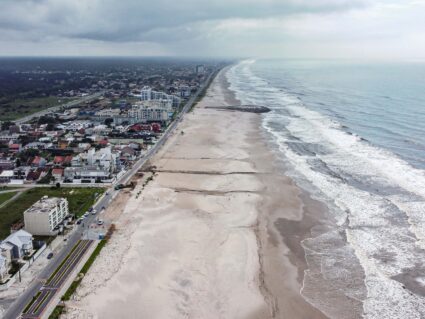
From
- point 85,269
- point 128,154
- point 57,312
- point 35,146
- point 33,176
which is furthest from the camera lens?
point 35,146

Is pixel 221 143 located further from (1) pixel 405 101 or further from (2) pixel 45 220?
(1) pixel 405 101

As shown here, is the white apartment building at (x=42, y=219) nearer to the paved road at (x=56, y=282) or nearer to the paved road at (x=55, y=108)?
the paved road at (x=56, y=282)

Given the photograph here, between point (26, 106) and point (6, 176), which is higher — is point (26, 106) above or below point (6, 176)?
above

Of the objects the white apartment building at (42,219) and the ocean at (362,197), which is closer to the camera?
the ocean at (362,197)

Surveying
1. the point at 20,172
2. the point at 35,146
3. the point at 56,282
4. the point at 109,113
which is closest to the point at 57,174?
the point at 20,172

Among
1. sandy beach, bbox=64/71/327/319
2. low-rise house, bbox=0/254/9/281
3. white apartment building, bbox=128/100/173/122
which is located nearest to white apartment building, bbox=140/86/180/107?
white apartment building, bbox=128/100/173/122

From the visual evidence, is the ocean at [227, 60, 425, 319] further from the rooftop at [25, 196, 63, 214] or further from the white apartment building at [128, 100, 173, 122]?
the rooftop at [25, 196, 63, 214]

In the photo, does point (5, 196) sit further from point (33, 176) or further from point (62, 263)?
point (62, 263)

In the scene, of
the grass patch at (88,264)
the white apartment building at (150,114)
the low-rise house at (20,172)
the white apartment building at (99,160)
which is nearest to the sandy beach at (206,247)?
the grass patch at (88,264)
